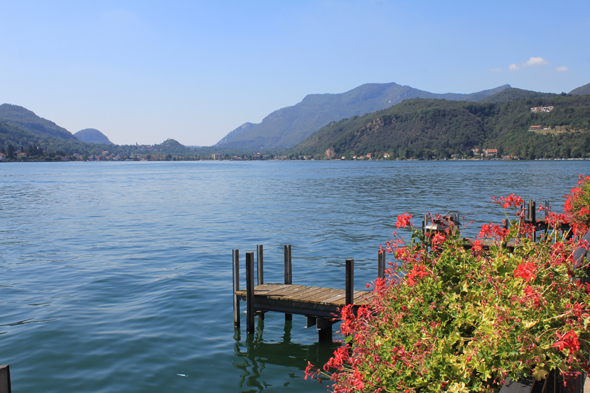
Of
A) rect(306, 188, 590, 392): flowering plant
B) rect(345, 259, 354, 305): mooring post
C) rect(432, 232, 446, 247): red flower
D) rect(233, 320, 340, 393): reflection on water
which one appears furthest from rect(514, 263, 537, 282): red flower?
rect(233, 320, 340, 393): reflection on water

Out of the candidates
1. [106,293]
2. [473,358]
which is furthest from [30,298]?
[473,358]

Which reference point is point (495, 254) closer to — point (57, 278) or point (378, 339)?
point (378, 339)

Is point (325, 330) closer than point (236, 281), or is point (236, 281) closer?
point (325, 330)

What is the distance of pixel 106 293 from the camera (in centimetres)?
1480

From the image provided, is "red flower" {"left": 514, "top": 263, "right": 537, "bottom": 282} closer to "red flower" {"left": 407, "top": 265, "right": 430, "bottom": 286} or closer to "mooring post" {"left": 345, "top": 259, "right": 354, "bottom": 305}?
"red flower" {"left": 407, "top": 265, "right": 430, "bottom": 286}

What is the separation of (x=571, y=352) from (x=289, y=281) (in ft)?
30.2

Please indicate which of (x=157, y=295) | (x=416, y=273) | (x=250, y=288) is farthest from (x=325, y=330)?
(x=416, y=273)

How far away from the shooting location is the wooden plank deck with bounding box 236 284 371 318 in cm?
1016

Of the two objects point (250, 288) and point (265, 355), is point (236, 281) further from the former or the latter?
point (265, 355)

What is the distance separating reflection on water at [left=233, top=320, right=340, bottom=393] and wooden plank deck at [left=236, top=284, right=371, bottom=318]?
2.57 ft

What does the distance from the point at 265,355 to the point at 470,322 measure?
7215 millimetres

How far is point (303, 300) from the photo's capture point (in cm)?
1035

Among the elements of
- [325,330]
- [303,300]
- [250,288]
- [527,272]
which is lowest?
[325,330]

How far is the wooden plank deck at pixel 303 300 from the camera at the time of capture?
1016 cm
